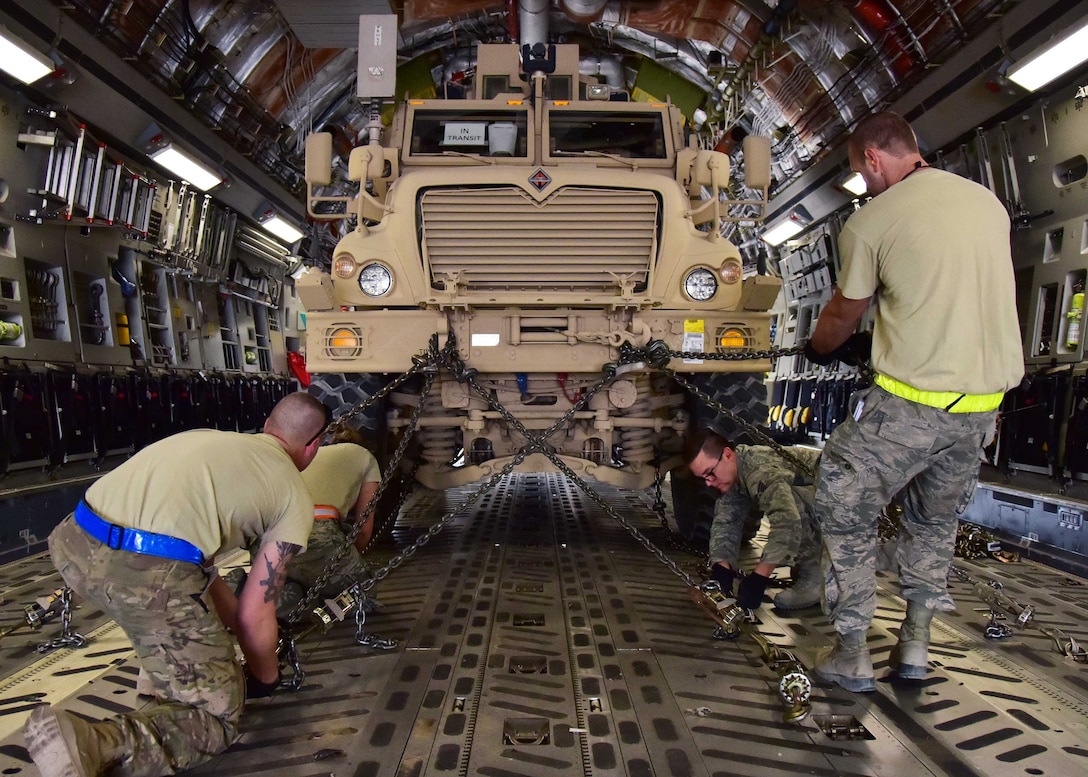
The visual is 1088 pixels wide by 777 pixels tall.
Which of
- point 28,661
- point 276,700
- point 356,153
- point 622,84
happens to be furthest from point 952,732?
point 622,84

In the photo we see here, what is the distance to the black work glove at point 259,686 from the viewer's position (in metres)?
2.86

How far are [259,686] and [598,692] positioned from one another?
4.32 feet

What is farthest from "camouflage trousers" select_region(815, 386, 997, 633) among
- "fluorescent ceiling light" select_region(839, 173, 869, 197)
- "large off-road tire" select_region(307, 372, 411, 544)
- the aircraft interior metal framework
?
"fluorescent ceiling light" select_region(839, 173, 869, 197)

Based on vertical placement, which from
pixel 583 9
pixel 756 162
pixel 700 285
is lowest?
pixel 700 285

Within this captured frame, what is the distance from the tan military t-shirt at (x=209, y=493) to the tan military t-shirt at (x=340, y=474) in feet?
4.86

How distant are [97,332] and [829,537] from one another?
7.15m

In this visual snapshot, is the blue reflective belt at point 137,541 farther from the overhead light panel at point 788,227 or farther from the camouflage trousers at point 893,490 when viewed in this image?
the overhead light panel at point 788,227

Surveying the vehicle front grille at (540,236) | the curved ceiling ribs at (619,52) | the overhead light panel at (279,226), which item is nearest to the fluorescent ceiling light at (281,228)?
the overhead light panel at (279,226)

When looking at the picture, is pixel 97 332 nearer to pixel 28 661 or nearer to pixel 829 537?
pixel 28 661

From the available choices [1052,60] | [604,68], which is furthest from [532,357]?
[604,68]

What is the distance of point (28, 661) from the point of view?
3410 millimetres

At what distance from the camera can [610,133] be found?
18.5 feet

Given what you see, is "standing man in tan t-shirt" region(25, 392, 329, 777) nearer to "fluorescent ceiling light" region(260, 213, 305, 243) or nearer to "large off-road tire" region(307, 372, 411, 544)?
"large off-road tire" region(307, 372, 411, 544)

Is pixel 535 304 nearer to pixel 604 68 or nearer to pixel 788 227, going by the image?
pixel 788 227
